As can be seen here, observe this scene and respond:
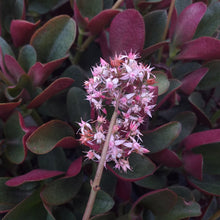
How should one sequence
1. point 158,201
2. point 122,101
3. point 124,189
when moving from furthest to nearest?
point 124,189, point 158,201, point 122,101

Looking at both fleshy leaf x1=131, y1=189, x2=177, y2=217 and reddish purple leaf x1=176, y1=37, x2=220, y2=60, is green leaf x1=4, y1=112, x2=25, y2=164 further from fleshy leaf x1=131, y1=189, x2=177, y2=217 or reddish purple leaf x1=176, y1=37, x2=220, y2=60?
reddish purple leaf x1=176, y1=37, x2=220, y2=60

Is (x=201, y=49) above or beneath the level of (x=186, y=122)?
above

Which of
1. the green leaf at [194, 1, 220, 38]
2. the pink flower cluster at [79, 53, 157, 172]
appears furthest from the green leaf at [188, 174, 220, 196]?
the green leaf at [194, 1, 220, 38]

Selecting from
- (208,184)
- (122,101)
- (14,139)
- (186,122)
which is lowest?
(208,184)

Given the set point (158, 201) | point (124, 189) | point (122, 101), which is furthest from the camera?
point (124, 189)

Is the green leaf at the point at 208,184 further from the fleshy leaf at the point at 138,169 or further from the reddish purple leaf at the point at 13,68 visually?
the reddish purple leaf at the point at 13,68

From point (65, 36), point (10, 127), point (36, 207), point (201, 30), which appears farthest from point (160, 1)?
point (36, 207)

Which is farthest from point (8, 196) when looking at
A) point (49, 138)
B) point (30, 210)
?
point (49, 138)

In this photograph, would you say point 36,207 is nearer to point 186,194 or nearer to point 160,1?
point 186,194

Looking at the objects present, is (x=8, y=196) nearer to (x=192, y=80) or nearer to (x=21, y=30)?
(x=21, y=30)
